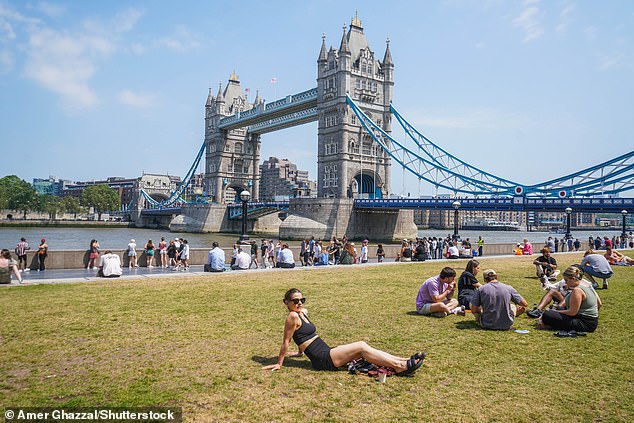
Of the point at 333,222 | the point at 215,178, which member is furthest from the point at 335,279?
the point at 215,178

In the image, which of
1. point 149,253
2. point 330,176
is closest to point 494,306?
point 149,253

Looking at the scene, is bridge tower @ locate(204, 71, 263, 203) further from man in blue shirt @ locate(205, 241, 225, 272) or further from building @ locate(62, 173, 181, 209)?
man in blue shirt @ locate(205, 241, 225, 272)

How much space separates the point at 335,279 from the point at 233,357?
9.14 metres

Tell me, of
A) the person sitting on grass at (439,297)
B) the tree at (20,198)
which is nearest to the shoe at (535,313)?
the person sitting on grass at (439,297)

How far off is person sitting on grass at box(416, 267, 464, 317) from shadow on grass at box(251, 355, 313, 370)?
366 centimetres

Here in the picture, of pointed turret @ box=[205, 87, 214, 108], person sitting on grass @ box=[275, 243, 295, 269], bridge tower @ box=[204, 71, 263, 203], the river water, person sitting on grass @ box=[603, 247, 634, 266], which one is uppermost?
pointed turret @ box=[205, 87, 214, 108]

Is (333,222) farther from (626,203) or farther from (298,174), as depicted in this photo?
(298,174)

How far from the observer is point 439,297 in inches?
378

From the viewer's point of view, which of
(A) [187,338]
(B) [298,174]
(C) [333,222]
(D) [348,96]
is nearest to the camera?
(A) [187,338]

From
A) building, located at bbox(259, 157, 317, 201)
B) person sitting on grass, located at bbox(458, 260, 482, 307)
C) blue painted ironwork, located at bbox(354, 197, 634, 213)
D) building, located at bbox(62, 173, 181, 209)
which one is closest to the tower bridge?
blue painted ironwork, located at bbox(354, 197, 634, 213)

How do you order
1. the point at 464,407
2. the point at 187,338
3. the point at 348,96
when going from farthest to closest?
the point at 348,96 < the point at 187,338 < the point at 464,407

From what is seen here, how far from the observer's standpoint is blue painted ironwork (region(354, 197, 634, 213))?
1805 inches

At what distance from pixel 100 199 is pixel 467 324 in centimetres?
13807

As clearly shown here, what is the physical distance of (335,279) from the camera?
1570 centimetres
